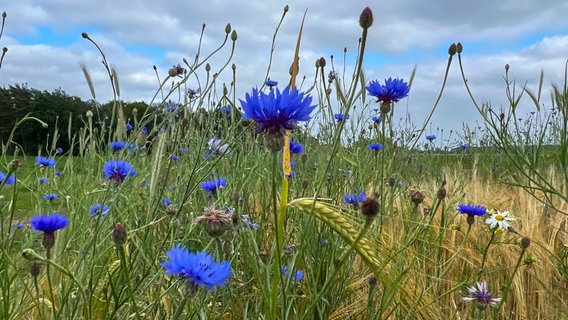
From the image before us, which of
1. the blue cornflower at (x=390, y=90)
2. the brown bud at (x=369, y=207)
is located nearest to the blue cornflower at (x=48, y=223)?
the brown bud at (x=369, y=207)

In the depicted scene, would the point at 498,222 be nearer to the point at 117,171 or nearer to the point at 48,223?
the point at 117,171

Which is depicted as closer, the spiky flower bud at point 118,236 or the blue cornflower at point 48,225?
the spiky flower bud at point 118,236

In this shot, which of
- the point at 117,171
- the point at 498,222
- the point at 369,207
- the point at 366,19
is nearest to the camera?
the point at 369,207

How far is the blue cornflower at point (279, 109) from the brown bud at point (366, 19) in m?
0.16

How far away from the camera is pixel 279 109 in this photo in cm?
89

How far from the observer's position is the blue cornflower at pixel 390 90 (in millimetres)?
1610

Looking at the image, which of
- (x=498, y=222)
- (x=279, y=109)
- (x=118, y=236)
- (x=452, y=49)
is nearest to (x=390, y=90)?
(x=452, y=49)

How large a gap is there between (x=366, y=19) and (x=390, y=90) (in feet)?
2.40

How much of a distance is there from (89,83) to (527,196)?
249 centimetres

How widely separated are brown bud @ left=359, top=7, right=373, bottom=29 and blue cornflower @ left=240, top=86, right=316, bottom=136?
0.16 metres

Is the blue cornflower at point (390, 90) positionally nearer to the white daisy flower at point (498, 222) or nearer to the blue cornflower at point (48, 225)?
the white daisy flower at point (498, 222)

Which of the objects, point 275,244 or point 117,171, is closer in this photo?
point 275,244

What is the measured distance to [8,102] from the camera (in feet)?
53.1

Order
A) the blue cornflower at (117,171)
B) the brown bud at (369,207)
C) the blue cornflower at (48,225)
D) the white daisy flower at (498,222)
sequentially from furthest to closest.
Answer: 1. the white daisy flower at (498,222)
2. the blue cornflower at (117,171)
3. the blue cornflower at (48,225)
4. the brown bud at (369,207)
